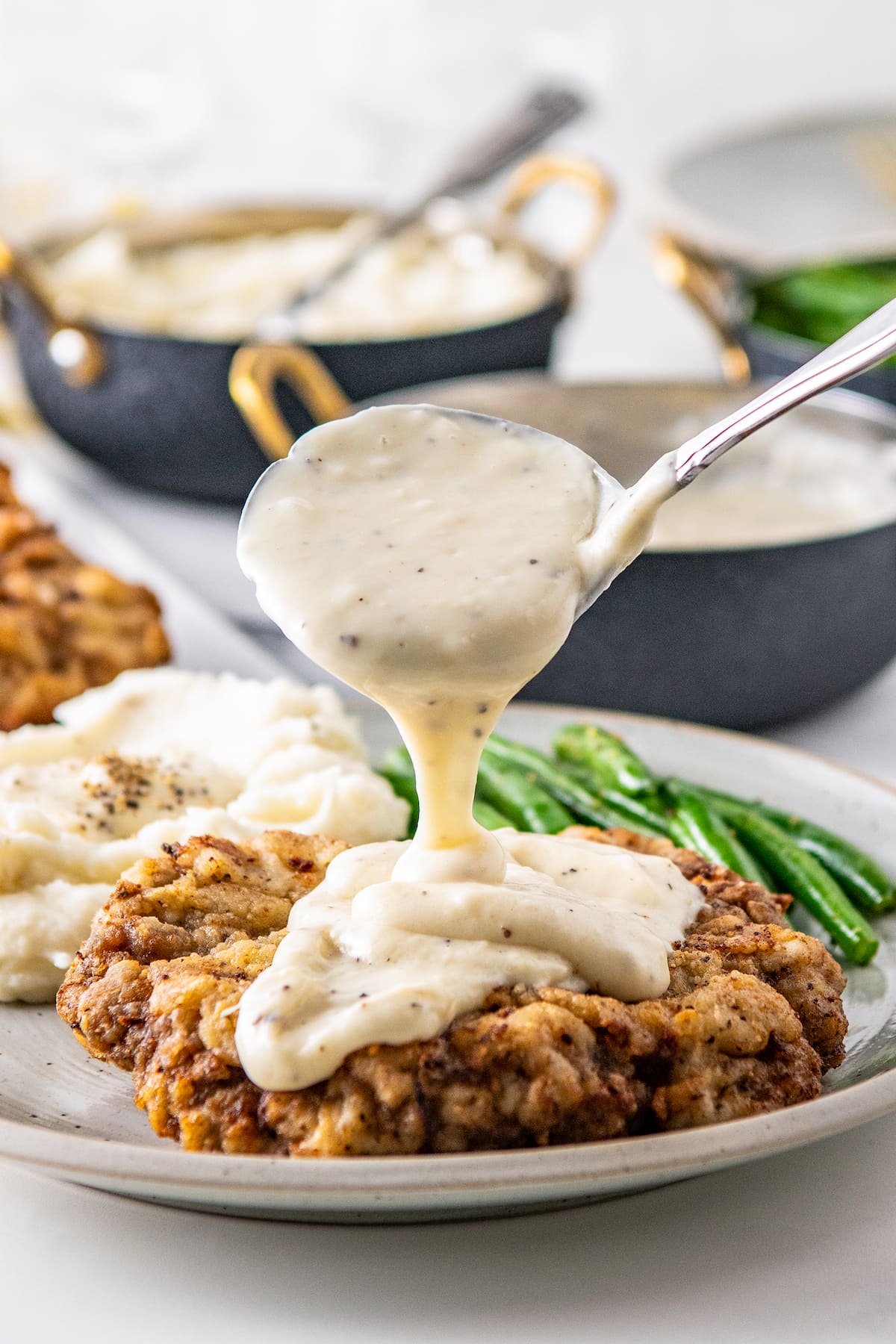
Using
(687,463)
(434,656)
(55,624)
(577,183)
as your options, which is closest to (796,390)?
(687,463)

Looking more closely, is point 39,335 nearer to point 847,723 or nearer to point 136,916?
point 847,723

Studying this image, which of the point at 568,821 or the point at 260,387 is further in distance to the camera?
the point at 260,387

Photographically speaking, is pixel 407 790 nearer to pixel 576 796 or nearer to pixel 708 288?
pixel 576 796

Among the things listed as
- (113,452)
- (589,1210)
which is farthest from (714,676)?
(113,452)

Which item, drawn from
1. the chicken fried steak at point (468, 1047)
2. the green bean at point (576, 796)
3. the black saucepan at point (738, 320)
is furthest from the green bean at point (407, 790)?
the black saucepan at point (738, 320)

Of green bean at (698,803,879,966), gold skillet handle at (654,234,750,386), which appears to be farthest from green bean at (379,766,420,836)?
gold skillet handle at (654,234,750,386)

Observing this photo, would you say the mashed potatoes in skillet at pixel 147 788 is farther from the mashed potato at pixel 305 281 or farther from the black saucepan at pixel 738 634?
the mashed potato at pixel 305 281

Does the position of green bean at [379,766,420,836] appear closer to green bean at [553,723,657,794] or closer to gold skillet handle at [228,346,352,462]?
green bean at [553,723,657,794]
